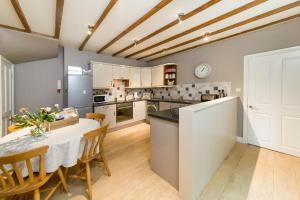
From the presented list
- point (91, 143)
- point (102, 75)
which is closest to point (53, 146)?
point (91, 143)

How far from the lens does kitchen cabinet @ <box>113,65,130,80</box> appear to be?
4391 millimetres

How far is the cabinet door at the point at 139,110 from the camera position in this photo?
4.71 meters

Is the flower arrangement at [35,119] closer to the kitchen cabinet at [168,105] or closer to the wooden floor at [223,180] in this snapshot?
the wooden floor at [223,180]

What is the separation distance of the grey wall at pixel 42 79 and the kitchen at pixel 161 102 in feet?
0.08

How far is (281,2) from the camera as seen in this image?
75.2 inches

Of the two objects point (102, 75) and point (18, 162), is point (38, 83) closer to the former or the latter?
point (102, 75)

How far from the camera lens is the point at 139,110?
4.85 m

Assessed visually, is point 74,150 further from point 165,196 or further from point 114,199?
point 165,196

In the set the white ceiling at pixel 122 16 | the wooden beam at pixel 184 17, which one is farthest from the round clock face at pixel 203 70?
the wooden beam at pixel 184 17

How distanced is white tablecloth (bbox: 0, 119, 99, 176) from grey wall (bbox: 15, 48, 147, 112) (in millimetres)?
2328

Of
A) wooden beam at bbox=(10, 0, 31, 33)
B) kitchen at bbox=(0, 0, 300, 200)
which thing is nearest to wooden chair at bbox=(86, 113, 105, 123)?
kitchen at bbox=(0, 0, 300, 200)

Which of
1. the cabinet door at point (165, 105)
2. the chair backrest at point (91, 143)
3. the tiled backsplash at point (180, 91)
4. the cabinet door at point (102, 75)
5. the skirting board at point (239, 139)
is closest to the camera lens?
the chair backrest at point (91, 143)

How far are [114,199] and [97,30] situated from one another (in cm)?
288

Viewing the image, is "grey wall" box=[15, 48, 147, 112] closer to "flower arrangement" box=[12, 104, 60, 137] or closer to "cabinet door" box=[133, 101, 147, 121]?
"cabinet door" box=[133, 101, 147, 121]
